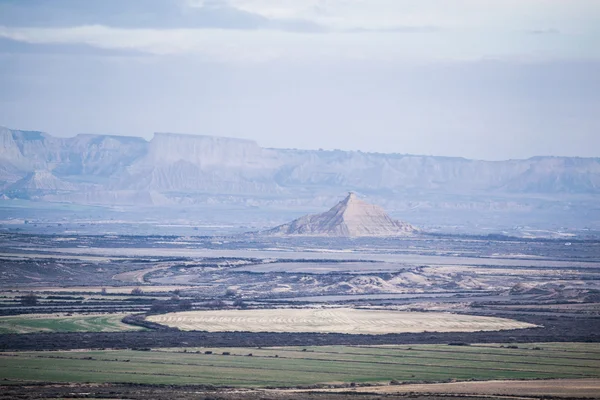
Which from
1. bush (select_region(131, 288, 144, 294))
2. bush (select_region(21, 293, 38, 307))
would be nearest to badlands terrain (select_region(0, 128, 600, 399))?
bush (select_region(21, 293, 38, 307))

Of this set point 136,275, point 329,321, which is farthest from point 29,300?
point 136,275

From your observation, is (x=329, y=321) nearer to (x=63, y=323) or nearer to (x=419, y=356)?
(x=419, y=356)

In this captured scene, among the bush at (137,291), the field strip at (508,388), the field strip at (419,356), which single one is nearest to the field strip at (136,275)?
the bush at (137,291)

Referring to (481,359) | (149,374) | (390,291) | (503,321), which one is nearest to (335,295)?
(390,291)

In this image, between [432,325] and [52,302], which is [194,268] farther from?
[432,325]

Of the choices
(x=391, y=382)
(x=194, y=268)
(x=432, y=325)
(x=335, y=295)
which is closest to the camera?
(x=391, y=382)

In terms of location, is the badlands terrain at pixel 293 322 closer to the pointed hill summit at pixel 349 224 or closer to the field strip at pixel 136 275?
the field strip at pixel 136 275

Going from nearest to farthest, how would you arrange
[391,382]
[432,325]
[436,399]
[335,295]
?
[436,399] < [391,382] < [432,325] < [335,295]
